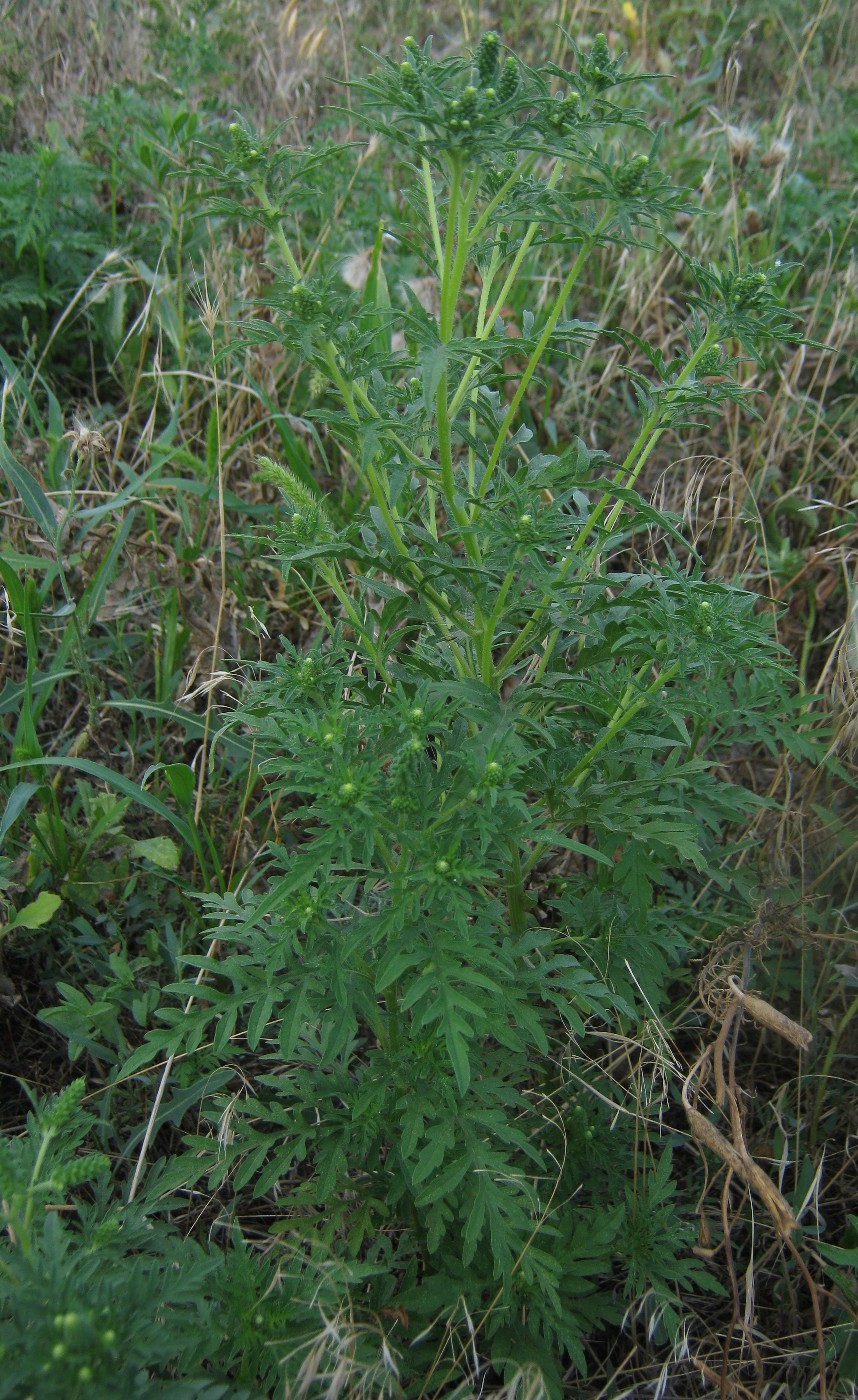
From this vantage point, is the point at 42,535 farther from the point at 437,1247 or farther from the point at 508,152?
the point at 437,1247

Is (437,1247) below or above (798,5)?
below

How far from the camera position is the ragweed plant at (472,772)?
5.71ft

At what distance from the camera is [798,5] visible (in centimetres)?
535

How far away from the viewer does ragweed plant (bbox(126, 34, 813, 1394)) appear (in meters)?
1.74

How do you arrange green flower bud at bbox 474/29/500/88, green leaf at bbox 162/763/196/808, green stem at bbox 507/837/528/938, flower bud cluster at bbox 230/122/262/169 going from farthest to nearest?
green leaf at bbox 162/763/196/808 < green stem at bbox 507/837/528/938 < flower bud cluster at bbox 230/122/262/169 < green flower bud at bbox 474/29/500/88

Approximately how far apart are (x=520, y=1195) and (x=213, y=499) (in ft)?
7.68

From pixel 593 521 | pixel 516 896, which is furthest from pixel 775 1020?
pixel 593 521

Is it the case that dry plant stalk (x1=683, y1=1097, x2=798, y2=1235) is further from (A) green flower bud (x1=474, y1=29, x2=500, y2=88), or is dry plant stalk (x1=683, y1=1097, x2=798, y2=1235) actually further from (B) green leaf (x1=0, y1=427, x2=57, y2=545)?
(B) green leaf (x1=0, y1=427, x2=57, y2=545)

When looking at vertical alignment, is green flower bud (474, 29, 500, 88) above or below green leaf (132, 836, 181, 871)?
above

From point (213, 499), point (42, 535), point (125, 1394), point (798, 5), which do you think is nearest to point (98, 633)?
point (42, 535)

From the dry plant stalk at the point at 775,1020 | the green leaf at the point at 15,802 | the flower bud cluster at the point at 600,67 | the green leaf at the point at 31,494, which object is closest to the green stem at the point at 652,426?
the flower bud cluster at the point at 600,67

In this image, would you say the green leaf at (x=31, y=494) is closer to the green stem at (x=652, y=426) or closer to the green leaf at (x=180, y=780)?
the green leaf at (x=180, y=780)

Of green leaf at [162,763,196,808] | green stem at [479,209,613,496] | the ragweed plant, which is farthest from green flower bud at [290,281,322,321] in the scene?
green leaf at [162,763,196,808]

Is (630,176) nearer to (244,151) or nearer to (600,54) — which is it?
(600,54)
